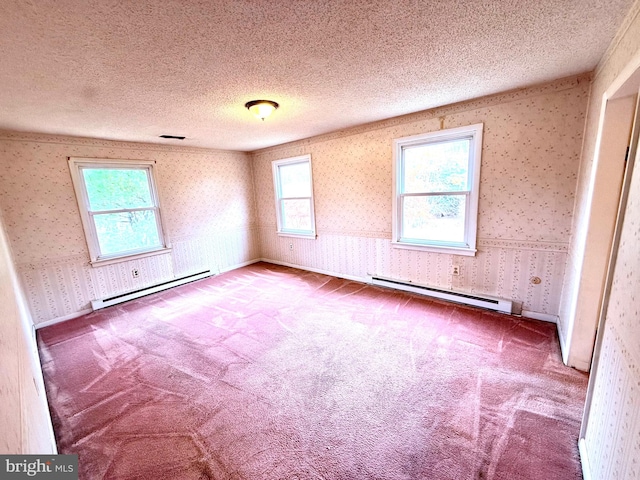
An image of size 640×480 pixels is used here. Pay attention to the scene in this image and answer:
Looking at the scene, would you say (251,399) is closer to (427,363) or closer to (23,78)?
(427,363)

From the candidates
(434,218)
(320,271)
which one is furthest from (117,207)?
(434,218)

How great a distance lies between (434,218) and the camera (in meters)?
3.30

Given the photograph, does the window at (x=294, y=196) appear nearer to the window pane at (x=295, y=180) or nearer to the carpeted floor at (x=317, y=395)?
the window pane at (x=295, y=180)

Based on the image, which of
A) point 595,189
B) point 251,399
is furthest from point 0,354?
point 595,189

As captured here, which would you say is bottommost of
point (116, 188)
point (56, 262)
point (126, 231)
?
point (56, 262)

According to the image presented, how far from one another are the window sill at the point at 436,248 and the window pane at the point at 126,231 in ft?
12.2

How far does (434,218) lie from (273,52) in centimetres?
259

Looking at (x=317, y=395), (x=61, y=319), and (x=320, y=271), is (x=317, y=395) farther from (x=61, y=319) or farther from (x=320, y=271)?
(x=61, y=319)

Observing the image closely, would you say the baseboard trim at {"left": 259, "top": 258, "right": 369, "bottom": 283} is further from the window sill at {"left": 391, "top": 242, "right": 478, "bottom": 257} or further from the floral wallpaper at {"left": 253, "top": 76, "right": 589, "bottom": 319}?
the window sill at {"left": 391, "top": 242, "right": 478, "bottom": 257}

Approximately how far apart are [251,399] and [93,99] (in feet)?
8.86

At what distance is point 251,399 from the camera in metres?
1.91

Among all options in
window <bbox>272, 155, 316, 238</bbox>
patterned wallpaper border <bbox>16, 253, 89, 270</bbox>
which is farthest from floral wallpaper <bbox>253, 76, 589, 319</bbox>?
patterned wallpaper border <bbox>16, 253, 89, 270</bbox>

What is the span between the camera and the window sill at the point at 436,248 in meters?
3.05

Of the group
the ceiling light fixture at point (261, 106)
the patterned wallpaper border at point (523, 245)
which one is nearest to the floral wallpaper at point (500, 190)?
the patterned wallpaper border at point (523, 245)
